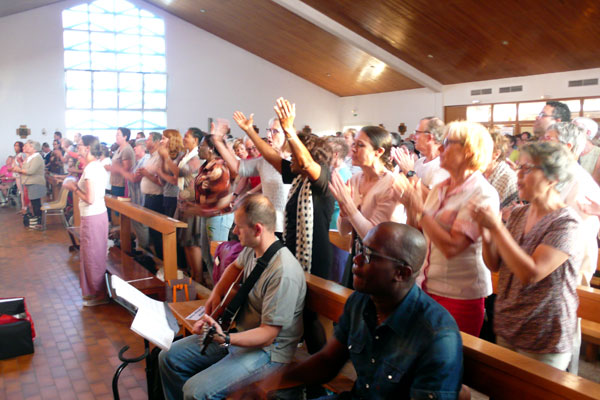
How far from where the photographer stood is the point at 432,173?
11.3 ft

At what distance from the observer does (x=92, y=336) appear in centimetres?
432

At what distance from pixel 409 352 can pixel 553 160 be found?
869mm

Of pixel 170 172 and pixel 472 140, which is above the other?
pixel 472 140

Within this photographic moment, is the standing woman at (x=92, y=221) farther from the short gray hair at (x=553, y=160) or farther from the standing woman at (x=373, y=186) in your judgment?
the short gray hair at (x=553, y=160)

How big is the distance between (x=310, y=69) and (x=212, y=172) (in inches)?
580

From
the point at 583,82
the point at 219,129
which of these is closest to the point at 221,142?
the point at 219,129

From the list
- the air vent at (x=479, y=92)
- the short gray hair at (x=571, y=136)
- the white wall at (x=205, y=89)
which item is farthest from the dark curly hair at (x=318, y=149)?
the air vent at (x=479, y=92)

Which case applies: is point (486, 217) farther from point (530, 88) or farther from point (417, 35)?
point (530, 88)

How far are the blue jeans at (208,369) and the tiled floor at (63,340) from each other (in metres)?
0.87

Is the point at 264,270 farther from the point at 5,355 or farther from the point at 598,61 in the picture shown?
the point at 598,61

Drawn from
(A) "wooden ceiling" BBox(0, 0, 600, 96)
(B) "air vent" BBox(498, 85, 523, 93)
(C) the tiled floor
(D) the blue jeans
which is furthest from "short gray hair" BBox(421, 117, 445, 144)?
(B) "air vent" BBox(498, 85, 523, 93)

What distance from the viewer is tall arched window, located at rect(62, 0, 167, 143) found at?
55.9 feet

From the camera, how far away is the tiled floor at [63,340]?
3.44 metres

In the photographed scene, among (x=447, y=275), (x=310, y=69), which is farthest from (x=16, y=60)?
(x=447, y=275)
